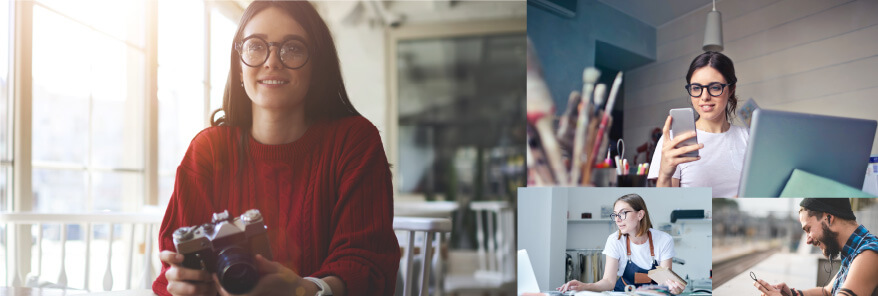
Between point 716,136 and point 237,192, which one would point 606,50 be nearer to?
point 716,136

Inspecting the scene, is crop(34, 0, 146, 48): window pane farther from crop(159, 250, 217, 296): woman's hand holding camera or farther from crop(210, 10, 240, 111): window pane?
crop(159, 250, 217, 296): woman's hand holding camera

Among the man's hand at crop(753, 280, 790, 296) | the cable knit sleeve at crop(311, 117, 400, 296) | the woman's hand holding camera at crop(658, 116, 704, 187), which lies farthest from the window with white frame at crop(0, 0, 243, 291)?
the man's hand at crop(753, 280, 790, 296)

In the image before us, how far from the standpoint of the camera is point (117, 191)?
2064 millimetres

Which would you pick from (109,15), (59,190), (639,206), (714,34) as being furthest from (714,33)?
(59,190)

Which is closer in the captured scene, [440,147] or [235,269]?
[235,269]

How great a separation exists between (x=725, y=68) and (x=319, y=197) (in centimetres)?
144

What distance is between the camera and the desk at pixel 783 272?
1.97 m

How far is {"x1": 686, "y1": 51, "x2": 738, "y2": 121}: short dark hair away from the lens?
1.88 meters

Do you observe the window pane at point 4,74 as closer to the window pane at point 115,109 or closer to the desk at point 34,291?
the window pane at point 115,109

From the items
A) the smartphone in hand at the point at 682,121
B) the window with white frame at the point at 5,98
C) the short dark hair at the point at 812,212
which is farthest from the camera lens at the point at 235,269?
the short dark hair at the point at 812,212

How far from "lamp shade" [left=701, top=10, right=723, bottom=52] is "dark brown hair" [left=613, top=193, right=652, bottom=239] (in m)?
0.57

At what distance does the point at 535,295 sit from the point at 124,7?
1.82m

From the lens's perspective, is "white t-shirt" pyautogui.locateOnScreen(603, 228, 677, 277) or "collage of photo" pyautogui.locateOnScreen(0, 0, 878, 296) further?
"white t-shirt" pyautogui.locateOnScreen(603, 228, 677, 277)

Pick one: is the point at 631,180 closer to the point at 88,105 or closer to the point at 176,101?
the point at 176,101
